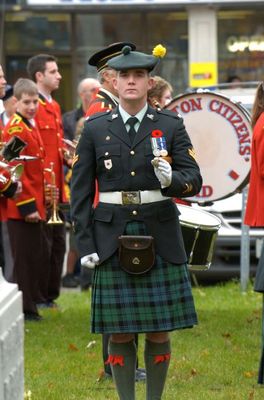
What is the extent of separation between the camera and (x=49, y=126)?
34.6 ft

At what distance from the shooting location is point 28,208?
390 inches

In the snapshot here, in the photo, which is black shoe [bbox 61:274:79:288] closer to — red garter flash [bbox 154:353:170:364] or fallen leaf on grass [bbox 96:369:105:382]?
fallen leaf on grass [bbox 96:369:105:382]

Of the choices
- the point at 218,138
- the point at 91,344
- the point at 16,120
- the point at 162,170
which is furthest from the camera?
the point at 16,120

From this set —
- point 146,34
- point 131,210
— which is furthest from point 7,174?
point 146,34

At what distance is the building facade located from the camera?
880 inches

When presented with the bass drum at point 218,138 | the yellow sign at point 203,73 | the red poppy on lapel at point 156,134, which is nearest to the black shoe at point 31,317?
the bass drum at point 218,138

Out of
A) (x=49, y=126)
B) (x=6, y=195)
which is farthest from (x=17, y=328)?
(x=49, y=126)

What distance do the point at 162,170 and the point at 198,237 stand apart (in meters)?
1.78

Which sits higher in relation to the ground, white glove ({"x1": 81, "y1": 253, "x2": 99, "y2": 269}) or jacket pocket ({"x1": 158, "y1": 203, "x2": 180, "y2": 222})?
jacket pocket ({"x1": 158, "y1": 203, "x2": 180, "y2": 222})

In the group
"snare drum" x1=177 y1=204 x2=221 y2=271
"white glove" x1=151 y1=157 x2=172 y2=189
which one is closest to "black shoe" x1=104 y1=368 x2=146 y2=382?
"snare drum" x1=177 y1=204 x2=221 y2=271

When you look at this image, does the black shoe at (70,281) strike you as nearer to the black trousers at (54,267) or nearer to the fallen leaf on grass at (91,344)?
the black trousers at (54,267)

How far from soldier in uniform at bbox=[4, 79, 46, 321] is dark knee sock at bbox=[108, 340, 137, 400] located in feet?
11.3

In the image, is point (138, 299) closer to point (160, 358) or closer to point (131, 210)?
point (160, 358)

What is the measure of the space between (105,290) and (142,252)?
1.02 feet
